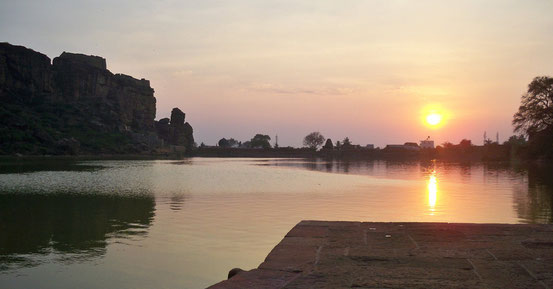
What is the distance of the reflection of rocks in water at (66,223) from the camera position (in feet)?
46.8

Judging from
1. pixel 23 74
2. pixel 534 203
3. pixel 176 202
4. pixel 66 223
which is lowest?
pixel 66 223

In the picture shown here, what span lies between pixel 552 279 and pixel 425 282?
140 cm

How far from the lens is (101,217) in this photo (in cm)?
2102

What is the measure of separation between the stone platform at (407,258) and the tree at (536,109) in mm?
70637

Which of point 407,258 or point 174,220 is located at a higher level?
point 407,258

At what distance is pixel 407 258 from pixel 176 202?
21.1 meters

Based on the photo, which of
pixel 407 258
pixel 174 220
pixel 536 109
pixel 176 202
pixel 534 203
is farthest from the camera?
pixel 536 109

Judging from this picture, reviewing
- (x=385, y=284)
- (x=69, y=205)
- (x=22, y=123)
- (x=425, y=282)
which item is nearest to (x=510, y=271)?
(x=425, y=282)

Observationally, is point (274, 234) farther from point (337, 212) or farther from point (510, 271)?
point (510, 271)

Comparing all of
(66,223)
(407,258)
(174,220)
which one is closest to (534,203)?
(174,220)

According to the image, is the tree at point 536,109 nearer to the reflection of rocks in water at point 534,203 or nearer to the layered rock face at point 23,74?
the reflection of rocks in water at point 534,203

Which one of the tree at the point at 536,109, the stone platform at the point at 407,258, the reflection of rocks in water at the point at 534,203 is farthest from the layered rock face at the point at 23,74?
the stone platform at the point at 407,258

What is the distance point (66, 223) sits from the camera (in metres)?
19.4

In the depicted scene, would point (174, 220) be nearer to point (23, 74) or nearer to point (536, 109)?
point (536, 109)
